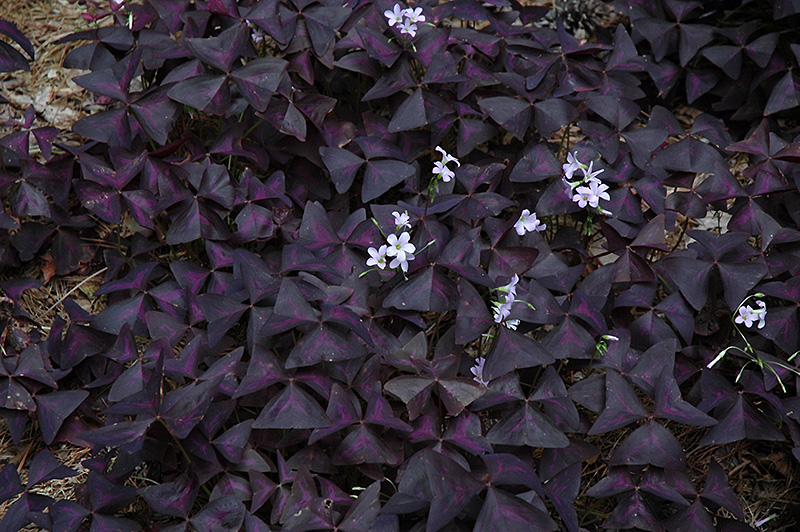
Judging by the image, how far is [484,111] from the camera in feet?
6.25

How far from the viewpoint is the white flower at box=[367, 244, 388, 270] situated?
160 centimetres

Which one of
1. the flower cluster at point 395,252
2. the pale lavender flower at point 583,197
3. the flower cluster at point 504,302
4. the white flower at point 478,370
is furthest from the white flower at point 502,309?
the pale lavender flower at point 583,197

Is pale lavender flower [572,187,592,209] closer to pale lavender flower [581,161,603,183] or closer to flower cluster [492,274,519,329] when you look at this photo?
pale lavender flower [581,161,603,183]

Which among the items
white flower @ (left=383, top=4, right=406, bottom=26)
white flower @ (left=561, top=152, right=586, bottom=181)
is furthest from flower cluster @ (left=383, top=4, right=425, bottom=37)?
white flower @ (left=561, top=152, right=586, bottom=181)

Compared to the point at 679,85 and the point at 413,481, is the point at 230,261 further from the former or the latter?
the point at 679,85

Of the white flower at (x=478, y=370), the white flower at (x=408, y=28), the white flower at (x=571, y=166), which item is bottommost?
the white flower at (x=478, y=370)

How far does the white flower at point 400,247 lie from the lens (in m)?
1.60

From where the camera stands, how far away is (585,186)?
188 centimetres

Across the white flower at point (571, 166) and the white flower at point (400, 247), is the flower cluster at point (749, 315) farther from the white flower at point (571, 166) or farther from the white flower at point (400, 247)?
the white flower at point (400, 247)

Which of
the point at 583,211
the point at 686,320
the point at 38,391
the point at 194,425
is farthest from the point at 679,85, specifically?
the point at 38,391

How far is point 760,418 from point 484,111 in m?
0.98

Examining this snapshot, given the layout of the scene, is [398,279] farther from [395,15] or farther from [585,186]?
[395,15]

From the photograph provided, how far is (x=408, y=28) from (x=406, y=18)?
0.05 metres

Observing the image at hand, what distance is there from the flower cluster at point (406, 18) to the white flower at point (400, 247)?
626 mm
